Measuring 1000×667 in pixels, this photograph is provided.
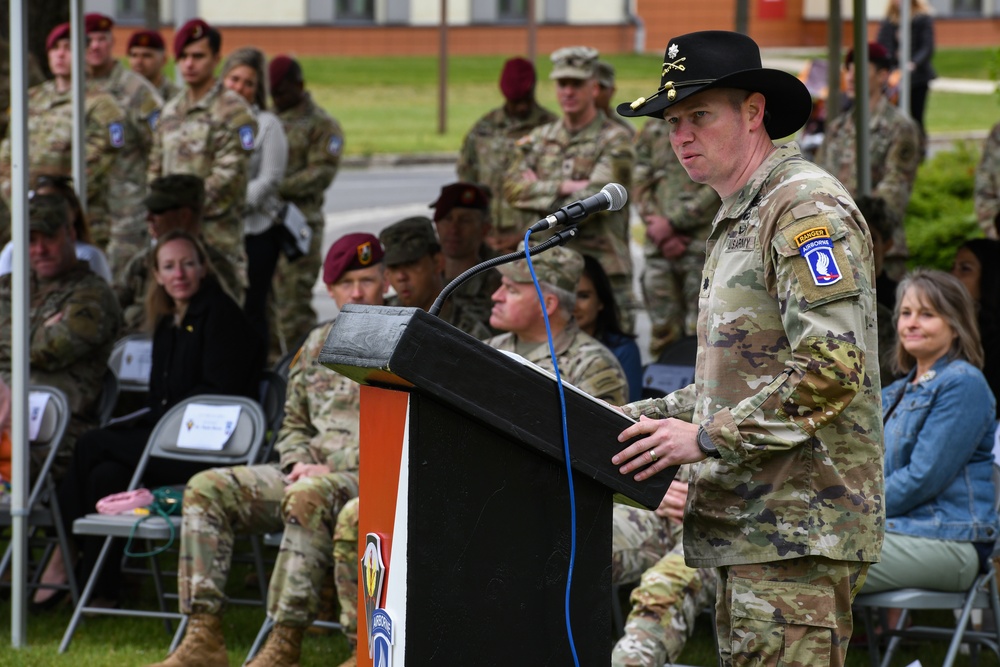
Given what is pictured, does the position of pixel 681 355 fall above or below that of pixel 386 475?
below

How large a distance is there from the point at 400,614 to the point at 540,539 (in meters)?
0.30

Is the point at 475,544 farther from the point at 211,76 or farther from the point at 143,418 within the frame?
the point at 211,76

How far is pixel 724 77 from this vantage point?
117 inches

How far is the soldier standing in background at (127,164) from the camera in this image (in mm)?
10109

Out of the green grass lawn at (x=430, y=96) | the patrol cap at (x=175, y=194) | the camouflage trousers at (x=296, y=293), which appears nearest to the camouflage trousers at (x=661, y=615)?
the patrol cap at (x=175, y=194)

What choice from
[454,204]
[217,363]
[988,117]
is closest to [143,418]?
[217,363]

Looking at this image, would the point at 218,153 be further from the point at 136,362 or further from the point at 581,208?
the point at 581,208

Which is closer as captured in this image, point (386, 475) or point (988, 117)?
point (386, 475)

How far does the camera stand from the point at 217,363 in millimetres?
6629

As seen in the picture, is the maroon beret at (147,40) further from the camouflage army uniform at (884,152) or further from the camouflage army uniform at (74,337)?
the camouflage army uniform at (884,152)

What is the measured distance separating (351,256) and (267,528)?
3.72 feet

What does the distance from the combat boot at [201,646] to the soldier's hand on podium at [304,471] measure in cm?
62

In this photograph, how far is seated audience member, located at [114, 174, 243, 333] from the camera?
25.9ft

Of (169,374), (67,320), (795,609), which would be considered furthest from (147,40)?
(795,609)
